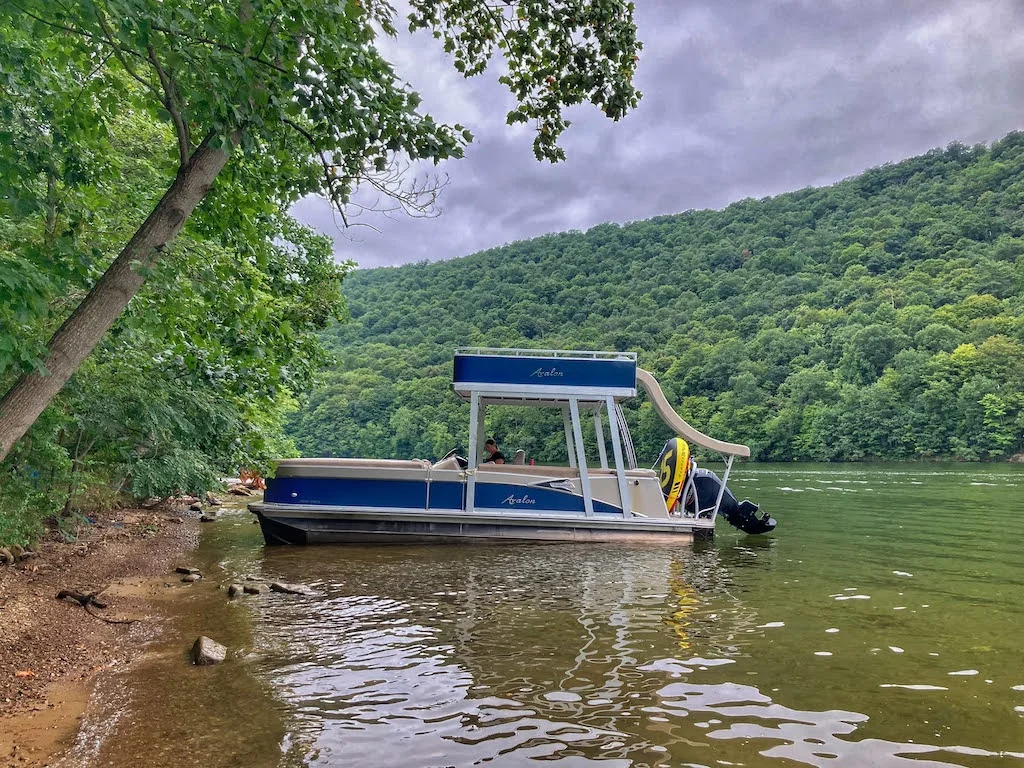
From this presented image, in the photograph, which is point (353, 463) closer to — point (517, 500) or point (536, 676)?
point (517, 500)

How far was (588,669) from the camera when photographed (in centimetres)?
593

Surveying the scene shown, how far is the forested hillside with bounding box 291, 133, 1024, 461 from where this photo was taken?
60.0 m

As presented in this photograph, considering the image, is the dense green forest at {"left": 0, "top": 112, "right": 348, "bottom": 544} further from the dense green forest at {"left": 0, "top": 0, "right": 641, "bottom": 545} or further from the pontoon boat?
the pontoon boat

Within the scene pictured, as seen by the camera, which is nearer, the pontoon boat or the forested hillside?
the pontoon boat

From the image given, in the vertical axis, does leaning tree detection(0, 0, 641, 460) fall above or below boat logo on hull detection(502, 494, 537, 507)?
above

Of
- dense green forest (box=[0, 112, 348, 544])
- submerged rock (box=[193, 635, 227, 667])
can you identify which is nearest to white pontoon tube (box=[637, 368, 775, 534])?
dense green forest (box=[0, 112, 348, 544])

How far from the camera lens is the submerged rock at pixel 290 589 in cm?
909

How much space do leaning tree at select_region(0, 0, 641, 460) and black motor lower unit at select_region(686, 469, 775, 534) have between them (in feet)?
36.6

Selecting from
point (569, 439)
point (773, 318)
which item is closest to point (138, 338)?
point (569, 439)

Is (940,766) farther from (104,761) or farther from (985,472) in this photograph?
(985,472)

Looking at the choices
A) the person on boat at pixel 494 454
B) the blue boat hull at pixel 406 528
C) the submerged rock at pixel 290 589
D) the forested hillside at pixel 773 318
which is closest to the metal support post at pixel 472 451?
the blue boat hull at pixel 406 528

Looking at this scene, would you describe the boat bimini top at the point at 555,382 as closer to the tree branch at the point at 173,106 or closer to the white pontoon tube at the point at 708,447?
the white pontoon tube at the point at 708,447

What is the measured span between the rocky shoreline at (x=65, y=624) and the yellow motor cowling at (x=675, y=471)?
9.24 m

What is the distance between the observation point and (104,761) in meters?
4.20
